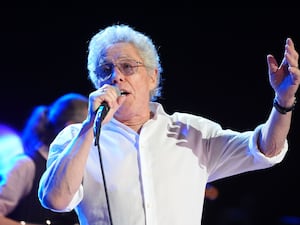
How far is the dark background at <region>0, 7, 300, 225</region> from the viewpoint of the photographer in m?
4.41

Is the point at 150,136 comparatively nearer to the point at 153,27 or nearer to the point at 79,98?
→ the point at 79,98

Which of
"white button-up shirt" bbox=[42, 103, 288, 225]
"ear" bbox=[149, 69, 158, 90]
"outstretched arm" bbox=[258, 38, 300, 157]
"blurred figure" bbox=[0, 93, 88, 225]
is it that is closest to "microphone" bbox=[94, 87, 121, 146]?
"white button-up shirt" bbox=[42, 103, 288, 225]

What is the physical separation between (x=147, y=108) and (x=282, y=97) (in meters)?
0.52

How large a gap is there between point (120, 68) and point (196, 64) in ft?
8.65

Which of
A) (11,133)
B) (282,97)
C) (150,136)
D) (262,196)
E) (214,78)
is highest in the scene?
(282,97)

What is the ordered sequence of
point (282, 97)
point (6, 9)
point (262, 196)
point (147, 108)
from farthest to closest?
1. point (262, 196)
2. point (6, 9)
3. point (147, 108)
4. point (282, 97)

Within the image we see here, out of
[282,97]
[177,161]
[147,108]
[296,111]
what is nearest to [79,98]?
[147,108]

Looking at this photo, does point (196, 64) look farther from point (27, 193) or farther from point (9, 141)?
point (27, 193)

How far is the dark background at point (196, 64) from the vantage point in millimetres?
4414

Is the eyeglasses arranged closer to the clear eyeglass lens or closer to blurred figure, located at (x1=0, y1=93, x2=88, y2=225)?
the clear eyeglass lens

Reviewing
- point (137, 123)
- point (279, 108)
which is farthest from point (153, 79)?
point (279, 108)

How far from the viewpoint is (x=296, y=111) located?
4.59m

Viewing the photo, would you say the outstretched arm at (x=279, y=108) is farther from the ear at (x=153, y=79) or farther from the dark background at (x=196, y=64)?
the dark background at (x=196, y=64)

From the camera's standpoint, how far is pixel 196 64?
4633 millimetres
